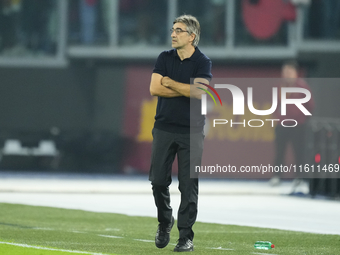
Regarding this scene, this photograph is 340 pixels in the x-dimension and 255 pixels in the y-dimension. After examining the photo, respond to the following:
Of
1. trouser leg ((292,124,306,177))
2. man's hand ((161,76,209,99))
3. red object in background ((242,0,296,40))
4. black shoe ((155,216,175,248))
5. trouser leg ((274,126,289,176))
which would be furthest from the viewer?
red object in background ((242,0,296,40))

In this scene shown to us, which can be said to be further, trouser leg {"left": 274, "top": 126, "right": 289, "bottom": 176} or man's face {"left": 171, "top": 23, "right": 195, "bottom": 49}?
trouser leg {"left": 274, "top": 126, "right": 289, "bottom": 176}

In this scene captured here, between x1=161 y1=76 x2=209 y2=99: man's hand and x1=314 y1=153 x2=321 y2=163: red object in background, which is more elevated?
x1=161 y1=76 x2=209 y2=99: man's hand

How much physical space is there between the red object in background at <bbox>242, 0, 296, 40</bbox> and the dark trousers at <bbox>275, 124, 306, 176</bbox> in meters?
5.11

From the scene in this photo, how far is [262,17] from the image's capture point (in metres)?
19.7

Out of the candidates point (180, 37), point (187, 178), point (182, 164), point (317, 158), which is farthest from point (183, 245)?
point (317, 158)

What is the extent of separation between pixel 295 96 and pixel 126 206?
12.8 ft

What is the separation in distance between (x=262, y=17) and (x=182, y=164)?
1262 cm

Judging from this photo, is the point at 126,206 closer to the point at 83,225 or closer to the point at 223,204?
the point at 223,204

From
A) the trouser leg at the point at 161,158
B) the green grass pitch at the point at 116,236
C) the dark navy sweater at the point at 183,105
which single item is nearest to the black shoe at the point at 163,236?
the green grass pitch at the point at 116,236

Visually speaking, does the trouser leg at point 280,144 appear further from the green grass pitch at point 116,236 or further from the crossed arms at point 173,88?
the crossed arms at point 173,88

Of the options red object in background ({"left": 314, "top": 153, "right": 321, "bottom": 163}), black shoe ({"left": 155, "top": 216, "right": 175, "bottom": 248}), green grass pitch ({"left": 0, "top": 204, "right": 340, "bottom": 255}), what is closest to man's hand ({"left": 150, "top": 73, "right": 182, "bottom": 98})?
black shoe ({"left": 155, "top": 216, "right": 175, "bottom": 248})

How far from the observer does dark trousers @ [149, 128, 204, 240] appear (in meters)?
7.62

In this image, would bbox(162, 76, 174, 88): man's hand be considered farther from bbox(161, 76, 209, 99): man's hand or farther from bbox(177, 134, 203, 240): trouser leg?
bbox(177, 134, 203, 240): trouser leg

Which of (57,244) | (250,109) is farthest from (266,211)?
(250,109)
